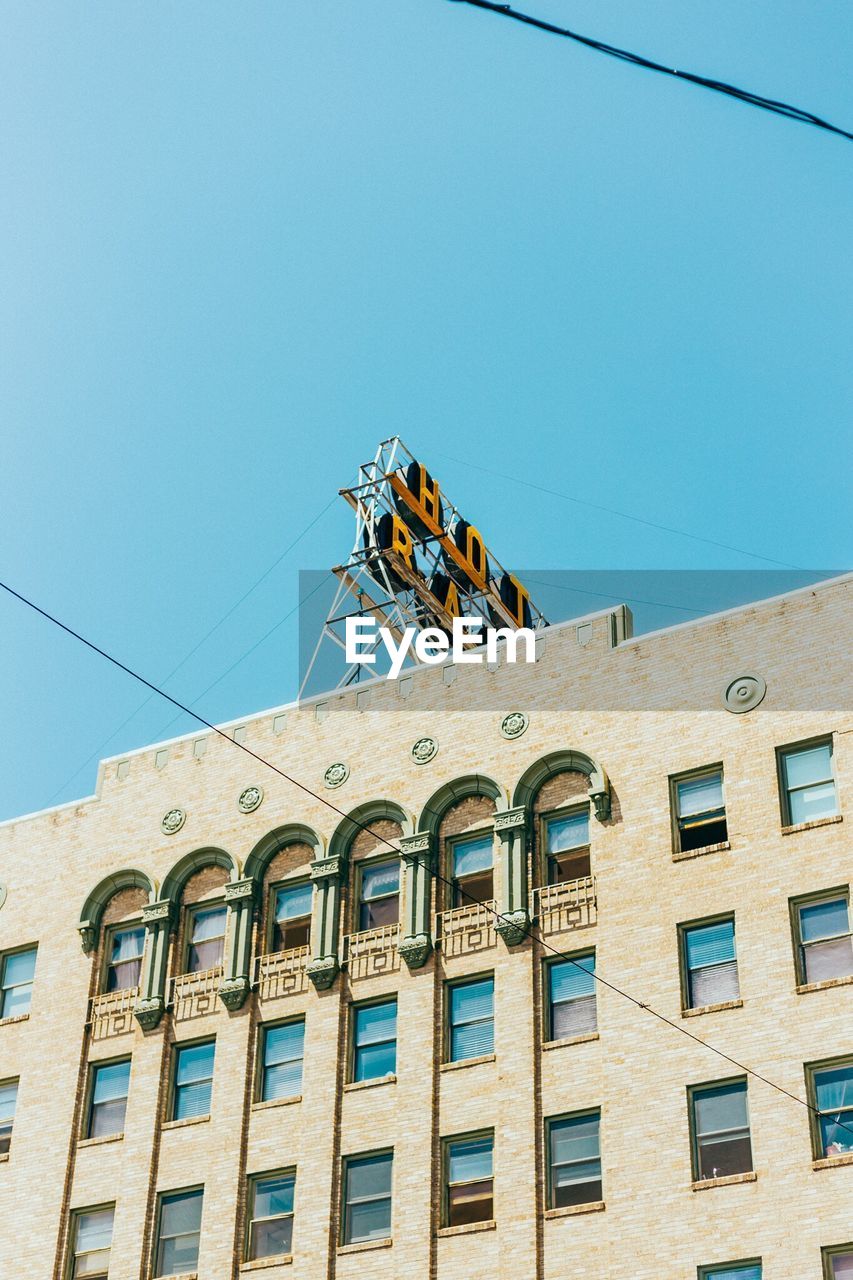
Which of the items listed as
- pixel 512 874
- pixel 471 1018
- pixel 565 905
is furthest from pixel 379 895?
pixel 565 905

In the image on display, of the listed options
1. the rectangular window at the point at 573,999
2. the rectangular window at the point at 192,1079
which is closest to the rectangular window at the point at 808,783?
the rectangular window at the point at 573,999

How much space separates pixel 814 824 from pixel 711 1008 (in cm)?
410

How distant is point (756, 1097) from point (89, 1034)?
16363 mm

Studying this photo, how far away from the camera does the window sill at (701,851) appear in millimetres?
34938

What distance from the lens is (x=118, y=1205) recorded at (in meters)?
37.8

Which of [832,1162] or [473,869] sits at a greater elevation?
[473,869]

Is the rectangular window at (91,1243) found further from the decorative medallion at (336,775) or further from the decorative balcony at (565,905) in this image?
the decorative balcony at (565,905)

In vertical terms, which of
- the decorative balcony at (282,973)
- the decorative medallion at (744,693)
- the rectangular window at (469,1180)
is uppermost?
the decorative medallion at (744,693)

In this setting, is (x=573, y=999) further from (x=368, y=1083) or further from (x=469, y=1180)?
(x=368, y=1083)

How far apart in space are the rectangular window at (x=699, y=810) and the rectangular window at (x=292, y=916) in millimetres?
8874

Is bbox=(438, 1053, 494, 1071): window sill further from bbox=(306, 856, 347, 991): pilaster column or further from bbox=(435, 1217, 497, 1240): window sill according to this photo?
bbox=(306, 856, 347, 991): pilaster column

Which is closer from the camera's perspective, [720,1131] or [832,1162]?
[832,1162]

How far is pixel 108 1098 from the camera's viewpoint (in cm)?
3978

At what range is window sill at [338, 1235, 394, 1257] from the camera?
1347 inches
